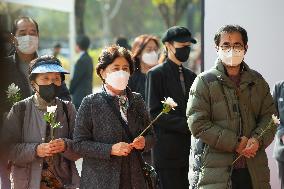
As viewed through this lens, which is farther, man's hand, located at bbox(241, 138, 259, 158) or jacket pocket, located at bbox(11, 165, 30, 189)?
jacket pocket, located at bbox(11, 165, 30, 189)

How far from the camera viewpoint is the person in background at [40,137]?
5688mm

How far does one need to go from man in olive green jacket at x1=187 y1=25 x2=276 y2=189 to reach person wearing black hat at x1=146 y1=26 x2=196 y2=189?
106cm

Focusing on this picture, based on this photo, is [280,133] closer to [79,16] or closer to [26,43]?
[26,43]

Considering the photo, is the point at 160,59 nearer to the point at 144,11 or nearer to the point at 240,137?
the point at 240,137

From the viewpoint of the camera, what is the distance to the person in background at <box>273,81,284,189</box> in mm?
6895

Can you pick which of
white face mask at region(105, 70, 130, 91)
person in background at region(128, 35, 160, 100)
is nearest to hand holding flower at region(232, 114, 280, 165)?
white face mask at region(105, 70, 130, 91)

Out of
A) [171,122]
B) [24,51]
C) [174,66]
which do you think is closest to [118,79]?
[171,122]

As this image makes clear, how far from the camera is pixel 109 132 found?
18.0 ft

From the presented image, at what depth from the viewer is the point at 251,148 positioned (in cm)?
554

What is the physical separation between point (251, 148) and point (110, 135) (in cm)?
105

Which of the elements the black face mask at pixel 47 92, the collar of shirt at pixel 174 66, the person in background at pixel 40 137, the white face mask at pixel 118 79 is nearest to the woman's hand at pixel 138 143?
the white face mask at pixel 118 79

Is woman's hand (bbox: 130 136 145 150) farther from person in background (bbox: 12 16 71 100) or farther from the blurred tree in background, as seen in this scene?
the blurred tree in background

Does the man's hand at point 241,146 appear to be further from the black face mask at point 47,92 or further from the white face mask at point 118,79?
the black face mask at point 47,92

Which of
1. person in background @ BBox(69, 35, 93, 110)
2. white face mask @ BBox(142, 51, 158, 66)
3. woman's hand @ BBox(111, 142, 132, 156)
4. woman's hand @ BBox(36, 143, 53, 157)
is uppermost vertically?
white face mask @ BBox(142, 51, 158, 66)
